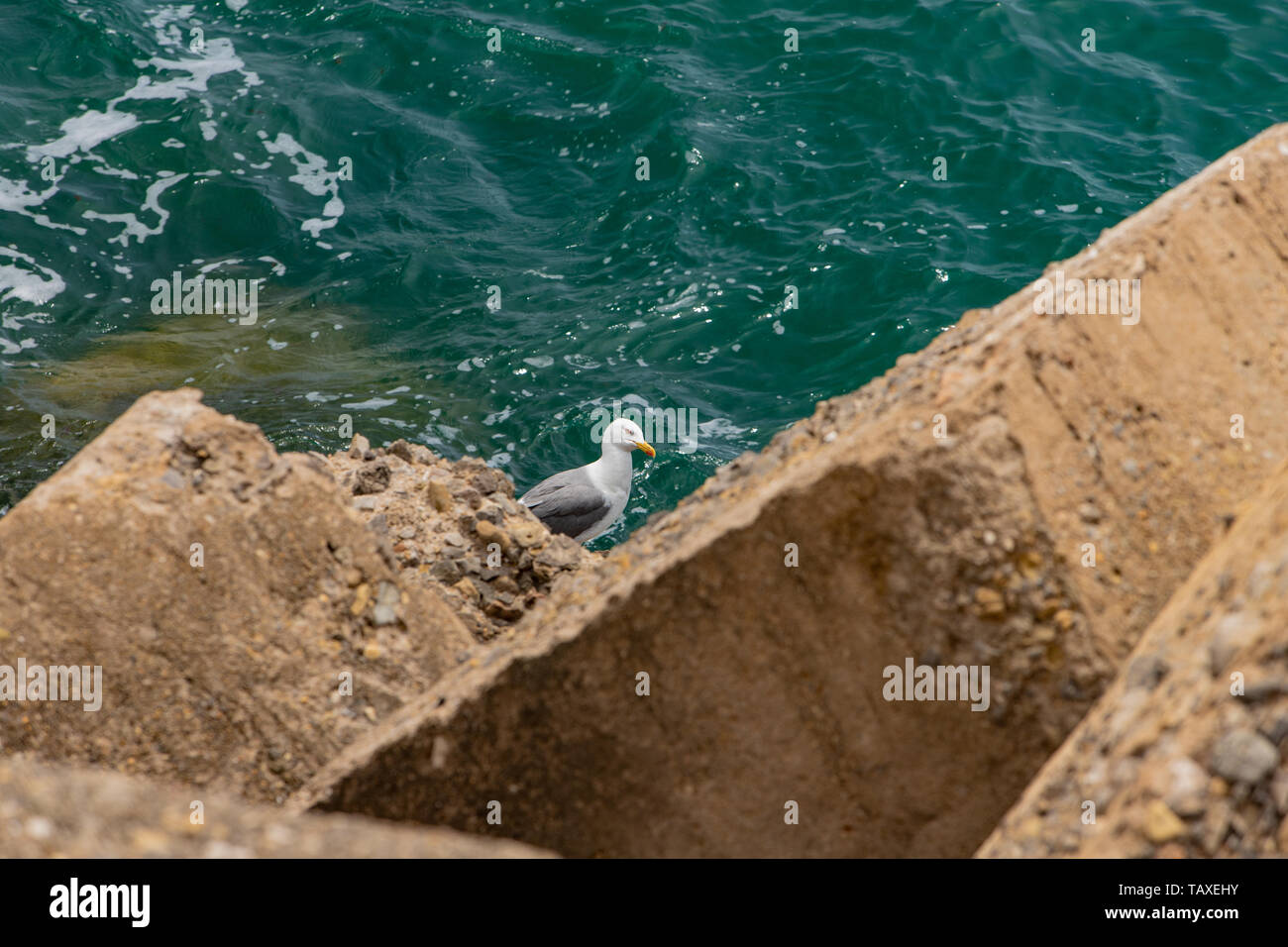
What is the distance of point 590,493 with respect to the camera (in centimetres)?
694

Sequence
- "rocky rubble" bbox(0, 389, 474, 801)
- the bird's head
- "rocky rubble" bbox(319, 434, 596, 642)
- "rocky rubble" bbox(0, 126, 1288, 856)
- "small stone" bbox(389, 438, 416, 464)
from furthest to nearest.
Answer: the bird's head → "small stone" bbox(389, 438, 416, 464) → "rocky rubble" bbox(319, 434, 596, 642) → "rocky rubble" bbox(0, 389, 474, 801) → "rocky rubble" bbox(0, 126, 1288, 856)

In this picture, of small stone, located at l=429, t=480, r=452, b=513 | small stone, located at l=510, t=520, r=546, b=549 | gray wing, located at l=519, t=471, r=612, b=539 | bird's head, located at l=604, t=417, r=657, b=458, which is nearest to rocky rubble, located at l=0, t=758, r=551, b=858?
small stone, located at l=510, t=520, r=546, b=549

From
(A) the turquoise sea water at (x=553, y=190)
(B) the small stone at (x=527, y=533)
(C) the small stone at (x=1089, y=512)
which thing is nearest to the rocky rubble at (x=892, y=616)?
(C) the small stone at (x=1089, y=512)

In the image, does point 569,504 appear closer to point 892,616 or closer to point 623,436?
Result: point 623,436

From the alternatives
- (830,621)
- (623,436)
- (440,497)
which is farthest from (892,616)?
(623,436)

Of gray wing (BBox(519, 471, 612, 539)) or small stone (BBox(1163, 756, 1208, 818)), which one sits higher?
small stone (BBox(1163, 756, 1208, 818))

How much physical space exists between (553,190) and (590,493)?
4.46 meters

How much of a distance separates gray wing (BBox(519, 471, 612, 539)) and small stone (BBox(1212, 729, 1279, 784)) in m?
5.11

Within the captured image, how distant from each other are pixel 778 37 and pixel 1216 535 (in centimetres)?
1012

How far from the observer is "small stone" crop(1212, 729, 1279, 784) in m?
1.89

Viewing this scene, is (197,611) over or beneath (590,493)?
over

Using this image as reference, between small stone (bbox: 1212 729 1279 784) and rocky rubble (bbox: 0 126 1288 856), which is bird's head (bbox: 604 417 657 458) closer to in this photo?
rocky rubble (bbox: 0 126 1288 856)
